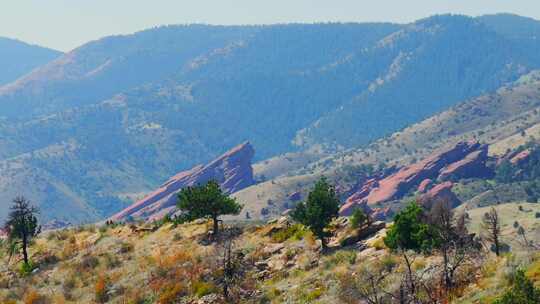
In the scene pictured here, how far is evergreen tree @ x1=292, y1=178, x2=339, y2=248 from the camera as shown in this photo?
4231cm

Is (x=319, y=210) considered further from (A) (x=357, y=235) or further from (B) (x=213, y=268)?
(B) (x=213, y=268)

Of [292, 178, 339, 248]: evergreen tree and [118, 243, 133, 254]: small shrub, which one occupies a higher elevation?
[292, 178, 339, 248]: evergreen tree

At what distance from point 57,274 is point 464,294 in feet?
102

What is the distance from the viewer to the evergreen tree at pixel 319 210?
4231cm

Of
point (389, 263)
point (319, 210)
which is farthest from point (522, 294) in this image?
point (319, 210)

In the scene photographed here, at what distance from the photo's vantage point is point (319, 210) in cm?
Result: 4281

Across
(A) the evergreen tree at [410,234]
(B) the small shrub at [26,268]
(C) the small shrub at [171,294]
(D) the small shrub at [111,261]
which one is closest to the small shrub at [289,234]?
(A) the evergreen tree at [410,234]

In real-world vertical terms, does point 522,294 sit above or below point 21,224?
below

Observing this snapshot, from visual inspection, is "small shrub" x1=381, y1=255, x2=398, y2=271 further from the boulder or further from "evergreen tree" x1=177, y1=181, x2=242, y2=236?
"evergreen tree" x1=177, y1=181, x2=242, y2=236

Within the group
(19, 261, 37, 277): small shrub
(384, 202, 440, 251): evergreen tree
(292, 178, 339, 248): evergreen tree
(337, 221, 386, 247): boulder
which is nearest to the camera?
(384, 202, 440, 251): evergreen tree

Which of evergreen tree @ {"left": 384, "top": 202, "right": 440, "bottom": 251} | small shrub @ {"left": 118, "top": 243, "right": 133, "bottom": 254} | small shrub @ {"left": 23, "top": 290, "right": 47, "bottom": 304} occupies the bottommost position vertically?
small shrub @ {"left": 23, "top": 290, "right": 47, "bottom": 304}

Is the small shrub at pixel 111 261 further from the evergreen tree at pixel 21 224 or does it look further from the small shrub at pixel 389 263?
the small shrub at pixel 389 263

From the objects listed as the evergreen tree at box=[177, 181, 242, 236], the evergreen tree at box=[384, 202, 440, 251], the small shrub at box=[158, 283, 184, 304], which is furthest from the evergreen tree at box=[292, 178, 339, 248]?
the small shrub at box=[158, 283, 184, 304]

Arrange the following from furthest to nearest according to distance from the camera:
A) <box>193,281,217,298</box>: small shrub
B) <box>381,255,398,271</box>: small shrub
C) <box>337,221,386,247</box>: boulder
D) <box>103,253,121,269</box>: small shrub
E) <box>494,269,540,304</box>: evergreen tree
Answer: <box>103,253,121,269</box>: small shrub < <box>337,221,386,247</box>: boulder < <box>193,281,217,298</box>: small shrub < <box>381,255,398,271</box>: small shrub < <box>494,269,540,304</box>: evergreen tree
